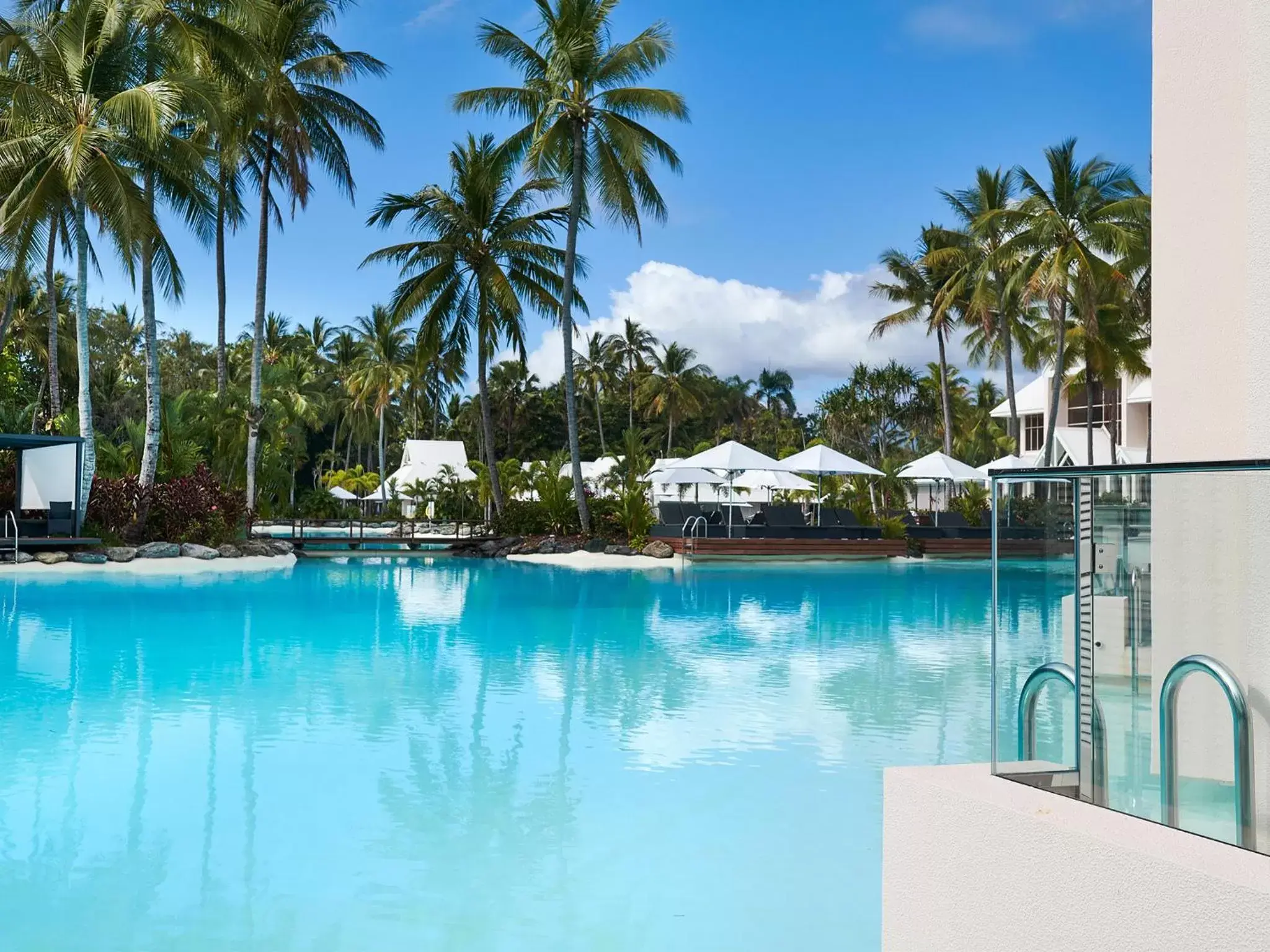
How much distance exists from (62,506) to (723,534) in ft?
46.5

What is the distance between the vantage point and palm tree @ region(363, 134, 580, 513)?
27922 mm

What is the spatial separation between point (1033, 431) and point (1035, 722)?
141ft

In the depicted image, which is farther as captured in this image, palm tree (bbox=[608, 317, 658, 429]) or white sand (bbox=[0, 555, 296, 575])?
palm tree (bbox=[608, 317, 658, 429])

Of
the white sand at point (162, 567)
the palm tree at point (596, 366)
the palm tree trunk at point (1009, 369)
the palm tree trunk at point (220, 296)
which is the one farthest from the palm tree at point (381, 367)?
the palm tree trunk at point (1009, 369)

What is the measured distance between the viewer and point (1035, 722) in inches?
110

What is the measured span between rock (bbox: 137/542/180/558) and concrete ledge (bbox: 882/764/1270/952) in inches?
808

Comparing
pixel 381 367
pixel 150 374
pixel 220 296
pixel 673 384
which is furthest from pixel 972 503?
pixel 673 384

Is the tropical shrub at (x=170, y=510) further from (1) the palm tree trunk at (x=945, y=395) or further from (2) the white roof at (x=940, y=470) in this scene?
(1) the palm tree trunk at (x=945, y=395)

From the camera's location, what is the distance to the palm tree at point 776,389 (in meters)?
70.8

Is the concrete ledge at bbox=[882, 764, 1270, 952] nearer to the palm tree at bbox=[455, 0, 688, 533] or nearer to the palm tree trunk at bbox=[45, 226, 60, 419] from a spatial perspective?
the palm tree at bbox=[455, 0, 688, 533]

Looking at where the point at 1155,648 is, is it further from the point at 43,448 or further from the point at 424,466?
the point at 424,466

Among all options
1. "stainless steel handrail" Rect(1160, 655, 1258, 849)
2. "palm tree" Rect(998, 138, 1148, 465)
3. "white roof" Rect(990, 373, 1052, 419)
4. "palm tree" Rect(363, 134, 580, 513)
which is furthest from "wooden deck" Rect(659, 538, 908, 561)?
"stainless steel handrail" Rect(1160, 655, 1258, 849)

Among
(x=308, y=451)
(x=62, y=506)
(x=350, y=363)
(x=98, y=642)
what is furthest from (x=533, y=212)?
(x=308, y=451)

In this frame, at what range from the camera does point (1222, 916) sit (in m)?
1.99
